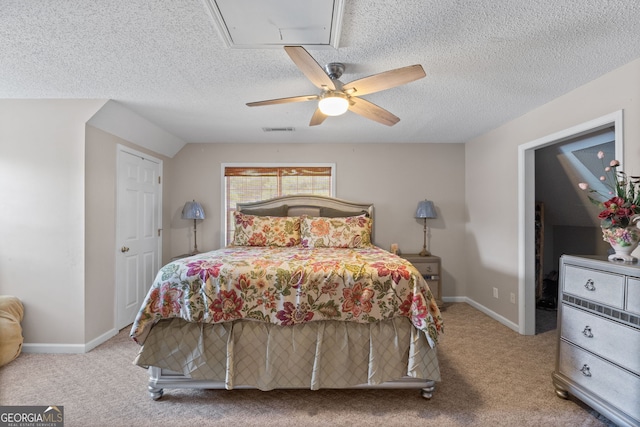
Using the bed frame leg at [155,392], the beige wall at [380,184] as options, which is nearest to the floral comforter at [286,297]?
the bed frame leg at [155,392]

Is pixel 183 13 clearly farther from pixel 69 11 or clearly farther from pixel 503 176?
pixel 503 176

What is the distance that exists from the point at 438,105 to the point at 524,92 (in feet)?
2.24

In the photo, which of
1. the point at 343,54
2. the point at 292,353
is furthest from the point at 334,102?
the point at 292,353

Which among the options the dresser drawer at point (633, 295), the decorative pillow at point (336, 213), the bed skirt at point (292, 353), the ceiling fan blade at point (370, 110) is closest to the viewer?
the dresser drawer at point (633, 295)

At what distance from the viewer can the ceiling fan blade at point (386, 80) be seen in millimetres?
1796

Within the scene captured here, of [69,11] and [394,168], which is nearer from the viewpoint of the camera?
A: [69,11]

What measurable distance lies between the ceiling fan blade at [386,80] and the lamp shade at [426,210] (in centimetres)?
239

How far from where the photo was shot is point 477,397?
206 cm

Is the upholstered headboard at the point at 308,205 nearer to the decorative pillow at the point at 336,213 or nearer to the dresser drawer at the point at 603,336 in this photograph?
the decorative pillow at the point at 336,213

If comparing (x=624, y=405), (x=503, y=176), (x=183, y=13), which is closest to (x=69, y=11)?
(x=183, y=13)

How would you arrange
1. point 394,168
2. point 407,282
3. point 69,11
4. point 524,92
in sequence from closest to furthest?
1. point 69,11
2. point 407,282
3. point 524,92
4. point 394,168

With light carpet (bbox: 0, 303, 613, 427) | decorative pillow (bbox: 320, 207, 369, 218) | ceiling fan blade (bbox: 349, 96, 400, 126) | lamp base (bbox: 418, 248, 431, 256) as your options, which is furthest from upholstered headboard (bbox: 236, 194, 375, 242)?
light carpet (bbox: 0, 303, 613, 427)

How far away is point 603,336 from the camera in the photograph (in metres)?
1.78

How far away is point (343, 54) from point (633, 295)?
2145mm
